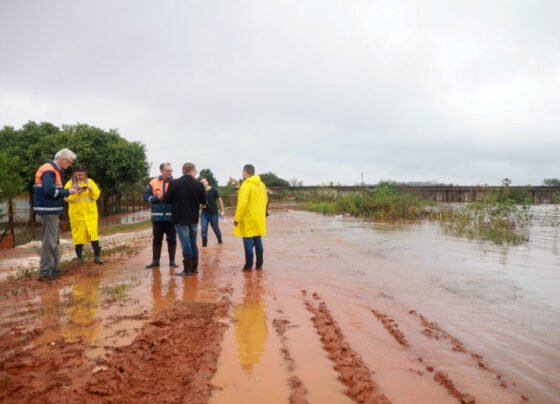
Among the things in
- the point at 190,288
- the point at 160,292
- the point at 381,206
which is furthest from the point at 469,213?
the point at 160,292

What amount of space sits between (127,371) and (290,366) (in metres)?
1.31

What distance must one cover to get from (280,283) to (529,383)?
382cm

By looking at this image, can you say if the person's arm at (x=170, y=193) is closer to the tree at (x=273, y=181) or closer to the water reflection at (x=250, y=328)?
the water reflection at (x=250, y=328)

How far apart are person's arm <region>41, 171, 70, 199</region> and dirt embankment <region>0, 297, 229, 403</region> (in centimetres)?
332

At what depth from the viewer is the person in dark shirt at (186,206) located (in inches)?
275

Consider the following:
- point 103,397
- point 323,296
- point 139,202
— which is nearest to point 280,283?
point 323,296

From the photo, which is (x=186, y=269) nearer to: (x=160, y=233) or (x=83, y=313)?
→ (x=160, y=233)

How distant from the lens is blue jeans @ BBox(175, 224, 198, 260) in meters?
6.99

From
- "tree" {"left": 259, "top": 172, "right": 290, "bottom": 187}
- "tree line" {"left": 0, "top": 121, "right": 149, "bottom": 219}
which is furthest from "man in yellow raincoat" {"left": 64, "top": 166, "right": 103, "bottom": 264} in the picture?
"tree" {"left": 259, "top": 172, "right": 290, "bottom": 187}

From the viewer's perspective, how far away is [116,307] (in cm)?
505

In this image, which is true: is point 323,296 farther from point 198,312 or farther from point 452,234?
point 452,234

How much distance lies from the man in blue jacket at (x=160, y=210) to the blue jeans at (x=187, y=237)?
581mm

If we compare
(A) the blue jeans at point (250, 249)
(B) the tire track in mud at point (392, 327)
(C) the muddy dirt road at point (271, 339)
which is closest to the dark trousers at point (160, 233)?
(C) the muddy dirt road at point (271, 339)

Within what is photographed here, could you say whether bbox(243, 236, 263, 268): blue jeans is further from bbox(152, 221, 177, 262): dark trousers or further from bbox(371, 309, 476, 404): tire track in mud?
bbox(371, 309, 476, 404): tire track in mud
